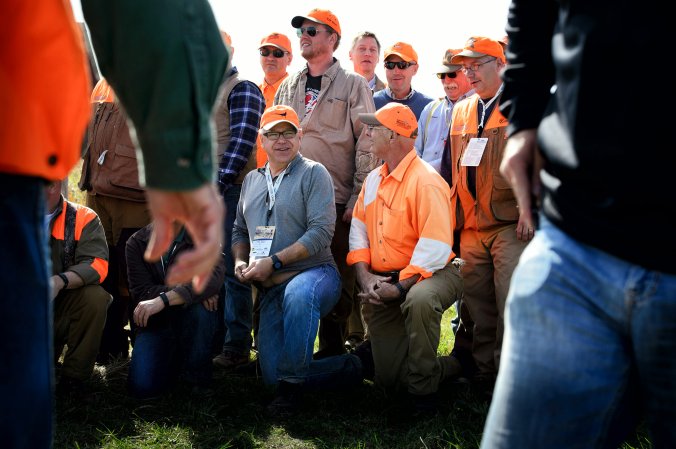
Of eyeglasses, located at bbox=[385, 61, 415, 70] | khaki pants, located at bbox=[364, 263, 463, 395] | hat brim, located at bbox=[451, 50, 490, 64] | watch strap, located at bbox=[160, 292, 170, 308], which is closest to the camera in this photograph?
khaki pants, located at bbox=[364, 263, 463, 395]

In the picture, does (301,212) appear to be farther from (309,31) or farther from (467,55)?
(309,31)

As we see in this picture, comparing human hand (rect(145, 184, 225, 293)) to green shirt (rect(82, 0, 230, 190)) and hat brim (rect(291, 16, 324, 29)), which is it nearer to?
green shirt (rect(82, 0, 230, 190))

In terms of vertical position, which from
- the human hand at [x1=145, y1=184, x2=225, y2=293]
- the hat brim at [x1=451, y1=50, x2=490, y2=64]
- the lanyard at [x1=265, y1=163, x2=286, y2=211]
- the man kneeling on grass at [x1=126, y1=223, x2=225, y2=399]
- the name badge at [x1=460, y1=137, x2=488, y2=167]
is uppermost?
the hat brim at [x1=451, y1=50, x2=490, y2=64]

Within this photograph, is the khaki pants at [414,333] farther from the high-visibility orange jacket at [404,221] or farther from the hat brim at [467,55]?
the hat brim at [467,55]

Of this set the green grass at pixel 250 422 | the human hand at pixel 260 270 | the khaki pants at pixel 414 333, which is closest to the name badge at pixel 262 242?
the human hand at pixel 260 270

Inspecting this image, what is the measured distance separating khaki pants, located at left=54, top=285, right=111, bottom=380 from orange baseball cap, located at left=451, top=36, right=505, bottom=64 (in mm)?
3074

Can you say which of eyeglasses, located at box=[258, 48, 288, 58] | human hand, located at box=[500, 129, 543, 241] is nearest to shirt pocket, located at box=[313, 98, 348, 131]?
eyeglasses, located at box=[258, 48, 288, 58]

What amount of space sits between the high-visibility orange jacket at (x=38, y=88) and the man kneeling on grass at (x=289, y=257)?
3.98m

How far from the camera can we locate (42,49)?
1.48 metres

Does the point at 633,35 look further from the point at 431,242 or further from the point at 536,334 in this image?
the point at 431,242

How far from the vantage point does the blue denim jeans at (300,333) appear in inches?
213

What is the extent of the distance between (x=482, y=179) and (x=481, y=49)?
0.95 m

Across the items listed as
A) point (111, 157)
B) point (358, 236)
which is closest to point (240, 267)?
point (358, 236)

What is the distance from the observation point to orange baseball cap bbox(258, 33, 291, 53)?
7.97 m
